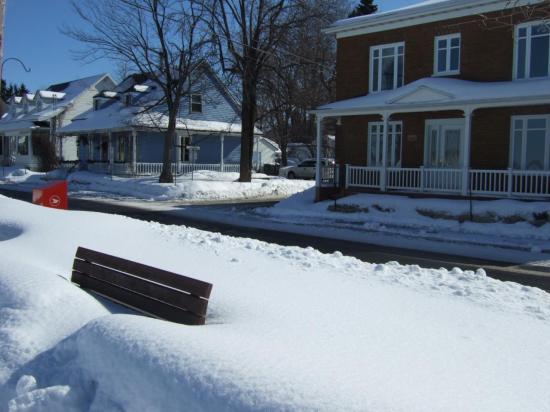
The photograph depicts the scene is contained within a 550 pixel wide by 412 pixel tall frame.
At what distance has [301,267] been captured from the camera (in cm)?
817

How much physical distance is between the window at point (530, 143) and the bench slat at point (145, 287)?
1589cm

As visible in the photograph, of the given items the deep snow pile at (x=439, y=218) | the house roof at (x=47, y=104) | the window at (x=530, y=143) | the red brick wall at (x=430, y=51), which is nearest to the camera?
the deep snow pile at (x=439, y=218)

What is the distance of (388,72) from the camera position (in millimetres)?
22969

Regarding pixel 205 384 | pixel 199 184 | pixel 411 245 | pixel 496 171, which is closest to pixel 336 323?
pixel 205 384

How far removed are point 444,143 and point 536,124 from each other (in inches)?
131

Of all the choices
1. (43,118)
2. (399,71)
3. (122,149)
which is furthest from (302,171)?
(399,71)

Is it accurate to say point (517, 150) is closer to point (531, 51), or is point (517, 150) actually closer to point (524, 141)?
point (524, 141)

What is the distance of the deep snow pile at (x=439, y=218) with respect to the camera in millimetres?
14914

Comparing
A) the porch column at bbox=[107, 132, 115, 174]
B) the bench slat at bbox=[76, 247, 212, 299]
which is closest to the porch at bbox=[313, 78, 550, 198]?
the bench slat at bbox=[76, 247, 212, 299]

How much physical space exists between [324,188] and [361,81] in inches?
188

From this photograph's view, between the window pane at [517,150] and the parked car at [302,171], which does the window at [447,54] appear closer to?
the window pane at [517,150]

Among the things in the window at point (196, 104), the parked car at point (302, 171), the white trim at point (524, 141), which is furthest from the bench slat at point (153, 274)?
the parked car at point (302, 171)

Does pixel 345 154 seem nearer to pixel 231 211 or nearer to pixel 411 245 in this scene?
pixel 231 211

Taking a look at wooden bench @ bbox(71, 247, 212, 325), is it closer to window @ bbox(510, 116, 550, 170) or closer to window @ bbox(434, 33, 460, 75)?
window @ bbox(510, 116, 550, 170)
